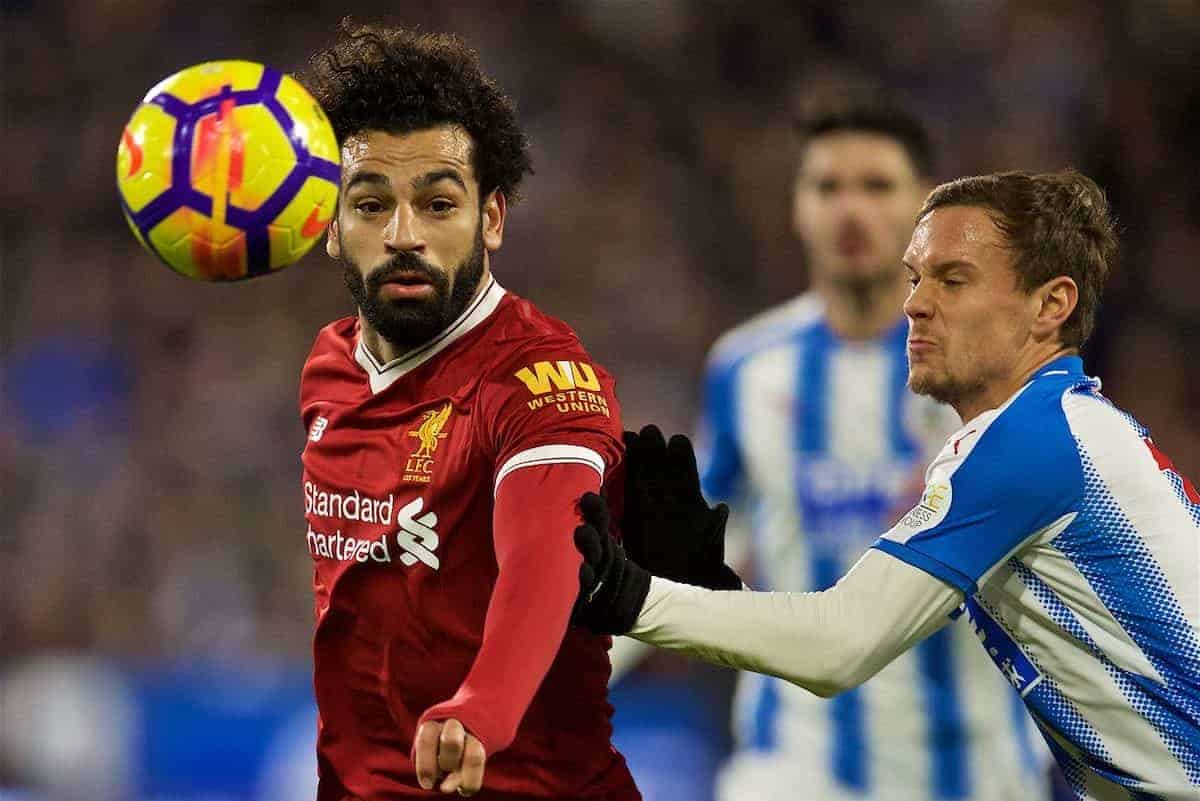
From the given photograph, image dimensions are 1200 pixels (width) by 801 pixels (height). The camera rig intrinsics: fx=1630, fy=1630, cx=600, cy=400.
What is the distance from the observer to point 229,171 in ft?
9.95

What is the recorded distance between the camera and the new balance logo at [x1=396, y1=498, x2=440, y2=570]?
10.3 ft

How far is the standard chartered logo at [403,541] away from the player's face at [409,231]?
39 cm

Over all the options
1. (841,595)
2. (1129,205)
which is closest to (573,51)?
(1129,205)

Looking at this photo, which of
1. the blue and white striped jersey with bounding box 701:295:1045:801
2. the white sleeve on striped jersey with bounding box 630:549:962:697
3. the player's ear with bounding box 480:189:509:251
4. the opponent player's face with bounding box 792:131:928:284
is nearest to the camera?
the white sleeve on striped jersey with bounding box 630:549:962:697

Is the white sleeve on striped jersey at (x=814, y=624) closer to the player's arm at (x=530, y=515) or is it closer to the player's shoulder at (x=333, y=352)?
the player's arm at (x=530, y=515)

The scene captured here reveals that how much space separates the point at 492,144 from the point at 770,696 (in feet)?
7.61

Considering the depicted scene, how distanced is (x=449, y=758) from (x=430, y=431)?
807 mm

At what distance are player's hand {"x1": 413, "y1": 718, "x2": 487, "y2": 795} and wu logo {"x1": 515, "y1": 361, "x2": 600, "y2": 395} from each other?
74cm

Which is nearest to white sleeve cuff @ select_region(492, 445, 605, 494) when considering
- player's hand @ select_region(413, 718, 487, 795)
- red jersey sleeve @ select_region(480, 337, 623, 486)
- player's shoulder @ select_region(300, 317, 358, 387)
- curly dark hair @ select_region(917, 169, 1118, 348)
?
red jersey sleeve @ select_region(480, 337, 623, 486)

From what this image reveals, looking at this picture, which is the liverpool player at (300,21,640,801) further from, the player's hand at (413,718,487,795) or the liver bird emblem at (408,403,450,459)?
the player's hand at (413,718,487,795)

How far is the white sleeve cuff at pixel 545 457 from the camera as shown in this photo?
2971mm

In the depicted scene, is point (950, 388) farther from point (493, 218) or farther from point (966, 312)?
point (493, 218)

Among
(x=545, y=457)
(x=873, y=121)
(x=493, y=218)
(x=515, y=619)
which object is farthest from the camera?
(x=873, y=121)

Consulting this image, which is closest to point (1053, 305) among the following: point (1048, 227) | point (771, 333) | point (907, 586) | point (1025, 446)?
point (1048, 227)
